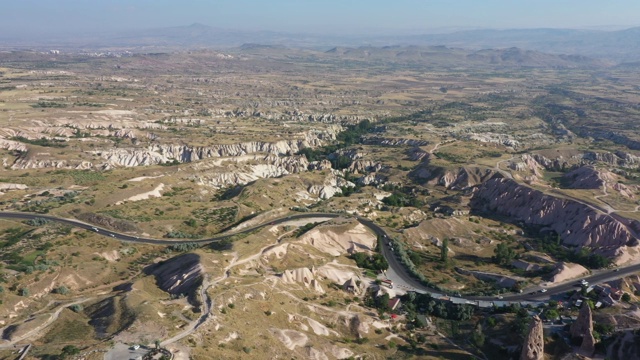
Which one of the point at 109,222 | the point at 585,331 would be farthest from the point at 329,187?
the point at 585,331

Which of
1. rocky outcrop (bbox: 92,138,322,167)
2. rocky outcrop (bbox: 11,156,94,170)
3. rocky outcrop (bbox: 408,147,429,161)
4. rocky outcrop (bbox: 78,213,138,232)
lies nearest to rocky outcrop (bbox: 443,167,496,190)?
rocky outcrop (bbox: 408,147,429,161)

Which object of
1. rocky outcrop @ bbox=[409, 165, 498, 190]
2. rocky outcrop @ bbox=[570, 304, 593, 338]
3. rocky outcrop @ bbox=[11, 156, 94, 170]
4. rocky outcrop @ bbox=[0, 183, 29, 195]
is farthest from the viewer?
rocky outcrop @ bbox=[409, 165, 498, 190]

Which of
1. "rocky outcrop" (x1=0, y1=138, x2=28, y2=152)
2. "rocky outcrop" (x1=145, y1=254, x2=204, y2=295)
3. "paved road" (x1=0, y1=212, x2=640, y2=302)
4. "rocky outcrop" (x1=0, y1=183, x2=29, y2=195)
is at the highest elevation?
"rocky outcrop" (x1=0, y1=138, x2=28, y2=152)

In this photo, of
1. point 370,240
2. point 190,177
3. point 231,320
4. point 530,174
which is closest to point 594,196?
point 530,174

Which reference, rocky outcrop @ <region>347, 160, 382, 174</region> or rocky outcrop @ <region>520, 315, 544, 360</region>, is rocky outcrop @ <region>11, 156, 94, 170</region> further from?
rocky outcrop @ <region>520, 315, 544, 360</region>

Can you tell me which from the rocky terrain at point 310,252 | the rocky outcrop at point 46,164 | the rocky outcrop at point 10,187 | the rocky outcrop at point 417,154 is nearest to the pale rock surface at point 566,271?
the rocky terrain at point 310,252

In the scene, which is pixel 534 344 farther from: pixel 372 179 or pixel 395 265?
pixel 372 179

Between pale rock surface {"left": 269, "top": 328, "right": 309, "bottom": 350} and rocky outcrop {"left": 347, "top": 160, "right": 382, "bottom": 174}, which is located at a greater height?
pale rock surface {"left": 269, "top": 328, "right": 309, "bottom": 350}
